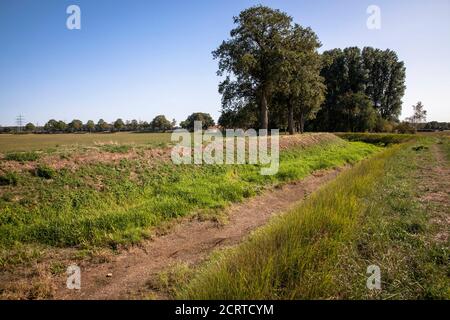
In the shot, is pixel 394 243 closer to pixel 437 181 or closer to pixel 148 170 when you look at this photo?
pixel 437 181

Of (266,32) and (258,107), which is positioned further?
(258,107)

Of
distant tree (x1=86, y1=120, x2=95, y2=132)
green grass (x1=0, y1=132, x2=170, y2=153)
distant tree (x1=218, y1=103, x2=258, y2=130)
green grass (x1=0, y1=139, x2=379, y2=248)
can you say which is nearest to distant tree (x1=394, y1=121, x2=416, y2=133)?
distant tree (x1=218, y1=103, x2=258, y2=130)

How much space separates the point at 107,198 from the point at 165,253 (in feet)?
13.3

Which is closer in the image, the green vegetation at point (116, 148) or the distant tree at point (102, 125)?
the green vegetation at point (116, 148)

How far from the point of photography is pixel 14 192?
955 centimetres

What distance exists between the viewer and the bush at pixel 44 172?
1075cm

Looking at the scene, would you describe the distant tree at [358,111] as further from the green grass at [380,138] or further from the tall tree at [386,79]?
the green grass at [380,138]

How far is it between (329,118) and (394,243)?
76890 millimetres

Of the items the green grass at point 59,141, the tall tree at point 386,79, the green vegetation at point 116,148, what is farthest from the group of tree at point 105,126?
the green vegetation at point 116,148

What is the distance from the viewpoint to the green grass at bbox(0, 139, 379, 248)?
27.3 feet

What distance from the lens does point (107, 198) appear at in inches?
420

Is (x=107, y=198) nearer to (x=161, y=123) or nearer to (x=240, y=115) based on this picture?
(x=240, y=115)

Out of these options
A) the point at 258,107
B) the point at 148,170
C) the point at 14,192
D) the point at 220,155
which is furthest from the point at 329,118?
the point at 14,192
